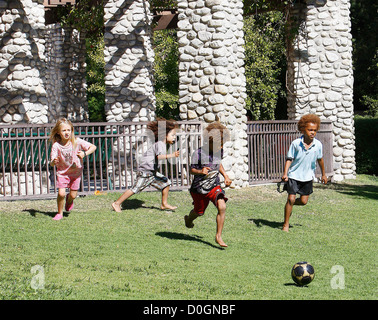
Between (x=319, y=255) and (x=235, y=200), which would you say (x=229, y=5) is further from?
(x=319, y=255)

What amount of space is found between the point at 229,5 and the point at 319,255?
685cm

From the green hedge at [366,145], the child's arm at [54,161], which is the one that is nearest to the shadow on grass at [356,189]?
the green hedge at [366,145]

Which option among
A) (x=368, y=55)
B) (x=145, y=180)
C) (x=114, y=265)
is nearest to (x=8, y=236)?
(x=114, y=265)

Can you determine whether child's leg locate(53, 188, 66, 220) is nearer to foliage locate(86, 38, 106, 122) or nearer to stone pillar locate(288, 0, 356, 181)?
stone pillar locate(288, 0, 356, 181)

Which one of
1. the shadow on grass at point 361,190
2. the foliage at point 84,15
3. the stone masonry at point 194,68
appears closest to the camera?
the stone masonry at point 194,68

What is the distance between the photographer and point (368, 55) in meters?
31.0

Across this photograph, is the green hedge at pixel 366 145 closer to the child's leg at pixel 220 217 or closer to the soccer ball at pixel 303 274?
the child's leg at pixel 220 217

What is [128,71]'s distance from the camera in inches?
621

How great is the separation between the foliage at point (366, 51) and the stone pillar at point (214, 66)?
1691 cm

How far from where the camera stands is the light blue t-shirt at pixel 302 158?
876 centimetres

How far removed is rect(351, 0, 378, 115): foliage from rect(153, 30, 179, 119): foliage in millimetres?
8810

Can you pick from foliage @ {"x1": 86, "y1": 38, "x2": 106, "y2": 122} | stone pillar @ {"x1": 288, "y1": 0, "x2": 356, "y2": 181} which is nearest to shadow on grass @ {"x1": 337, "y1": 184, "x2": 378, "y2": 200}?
stone pillar @ {"x1": 288, "y1": 0, "x2": 356, "y2": 181}

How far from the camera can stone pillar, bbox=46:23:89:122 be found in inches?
730

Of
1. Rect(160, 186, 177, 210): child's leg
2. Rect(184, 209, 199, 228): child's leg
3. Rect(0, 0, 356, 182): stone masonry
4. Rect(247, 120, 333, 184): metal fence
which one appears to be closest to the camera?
Rect(184, 209, 199, 228): child's leg
